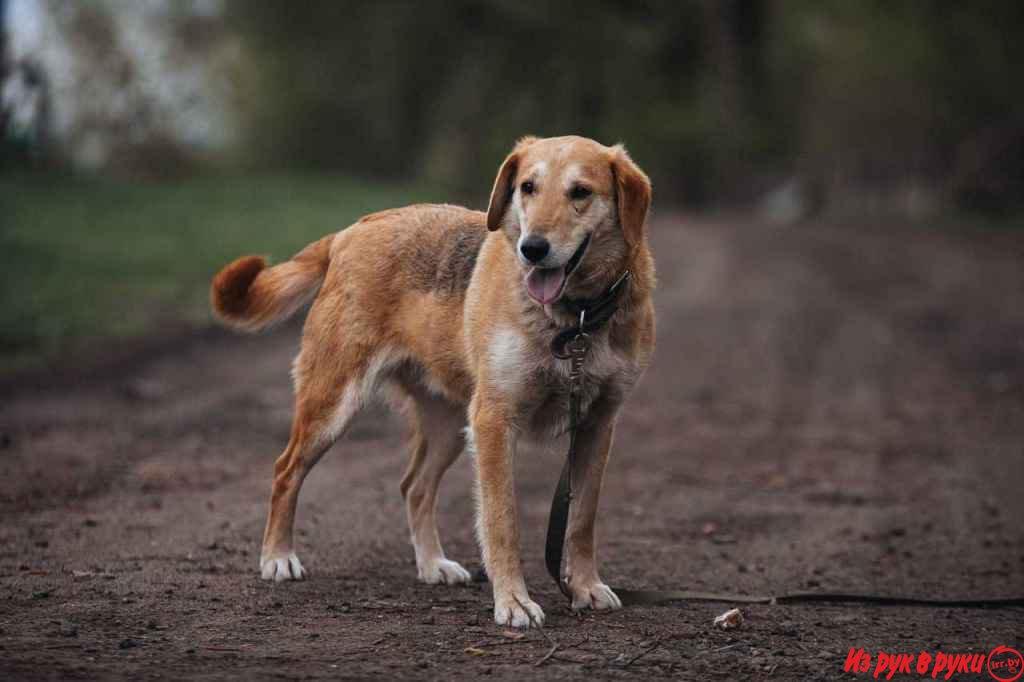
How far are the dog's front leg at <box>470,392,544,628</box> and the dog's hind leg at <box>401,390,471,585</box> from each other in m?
0.77

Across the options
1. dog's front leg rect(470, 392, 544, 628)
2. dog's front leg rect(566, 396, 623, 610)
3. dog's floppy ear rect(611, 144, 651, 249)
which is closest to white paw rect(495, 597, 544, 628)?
dog's front leg rect(470, 392, 544, 628)

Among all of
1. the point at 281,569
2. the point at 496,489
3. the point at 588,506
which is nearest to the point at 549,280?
the point at 496,489

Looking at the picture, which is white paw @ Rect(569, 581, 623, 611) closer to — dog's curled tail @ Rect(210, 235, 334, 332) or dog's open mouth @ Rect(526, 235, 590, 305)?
dog's open mouth @ Rect(526, 235, 590, 305)

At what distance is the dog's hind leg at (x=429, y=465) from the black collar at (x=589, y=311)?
1.14 meters

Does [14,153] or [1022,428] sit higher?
[14,153]

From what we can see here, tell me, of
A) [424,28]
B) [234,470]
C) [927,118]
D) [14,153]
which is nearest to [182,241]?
[14,153]

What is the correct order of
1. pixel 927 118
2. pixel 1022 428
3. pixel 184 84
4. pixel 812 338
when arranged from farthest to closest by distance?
pixel 927 118, pixel 184 84, pixel 812 338, pixel 1022 428

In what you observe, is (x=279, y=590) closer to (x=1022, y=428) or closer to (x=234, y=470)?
(x=234, y=470)

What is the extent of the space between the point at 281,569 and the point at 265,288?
1.37 metres

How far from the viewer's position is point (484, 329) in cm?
511

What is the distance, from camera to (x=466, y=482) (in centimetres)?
798

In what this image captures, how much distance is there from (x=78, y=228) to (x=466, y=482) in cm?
1215

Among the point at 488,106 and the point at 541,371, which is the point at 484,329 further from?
the point at 488,106

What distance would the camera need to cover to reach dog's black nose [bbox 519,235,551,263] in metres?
4.67
